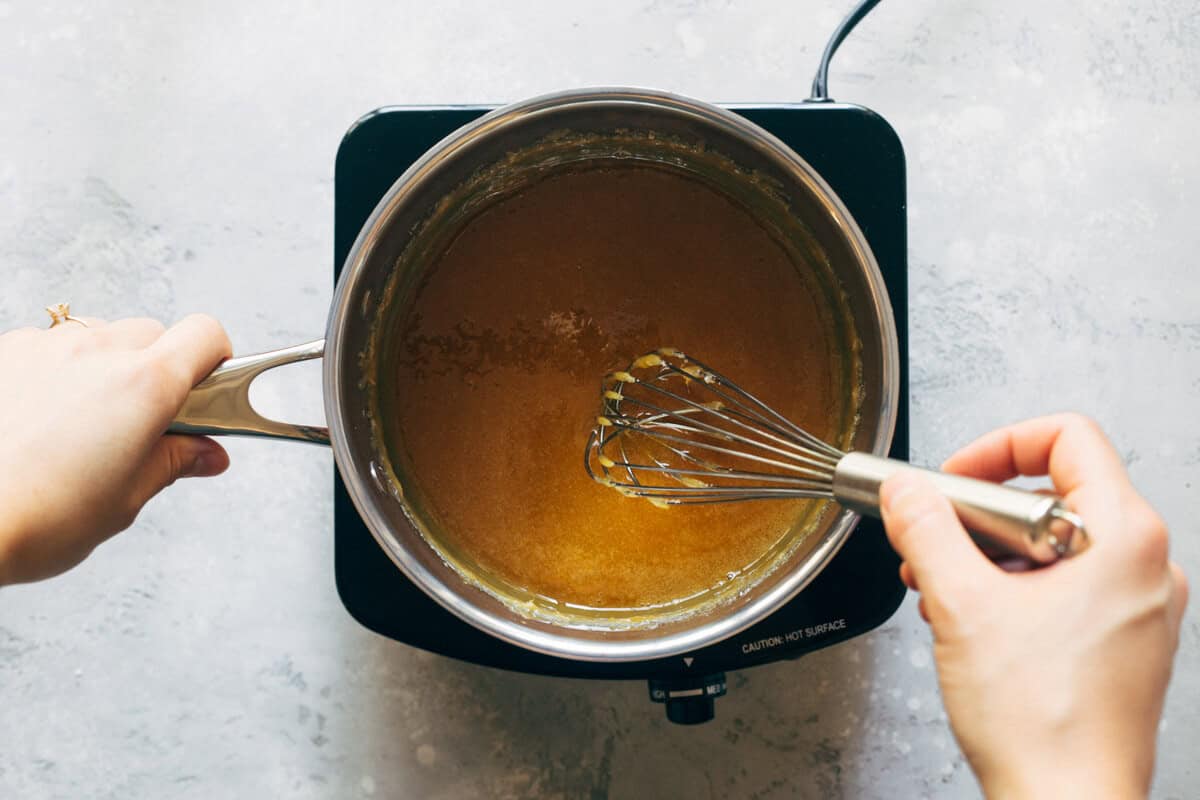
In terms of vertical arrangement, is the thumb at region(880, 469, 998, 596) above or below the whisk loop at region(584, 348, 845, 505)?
above

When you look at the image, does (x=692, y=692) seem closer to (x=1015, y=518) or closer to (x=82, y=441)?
(x=1015, y=518)

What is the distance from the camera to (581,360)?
0.73m

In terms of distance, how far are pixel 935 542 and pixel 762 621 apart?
25 cm

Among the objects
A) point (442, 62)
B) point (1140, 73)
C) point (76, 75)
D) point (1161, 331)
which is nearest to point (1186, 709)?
point (1161, 331)

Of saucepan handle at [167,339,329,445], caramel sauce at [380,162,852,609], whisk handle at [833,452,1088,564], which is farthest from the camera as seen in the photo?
caramel sauce at [380,162,852,609]

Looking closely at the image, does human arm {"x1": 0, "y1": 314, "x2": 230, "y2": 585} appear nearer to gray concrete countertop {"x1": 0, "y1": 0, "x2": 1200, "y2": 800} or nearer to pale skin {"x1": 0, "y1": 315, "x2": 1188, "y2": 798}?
gray concrete countertop {"x1": 0, "y1": 0, "x2": 1200, "y2": 800}

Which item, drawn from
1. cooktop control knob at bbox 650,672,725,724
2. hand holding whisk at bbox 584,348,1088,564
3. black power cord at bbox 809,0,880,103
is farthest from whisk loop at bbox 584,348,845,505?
black power cord at bbox 809,0,880,103

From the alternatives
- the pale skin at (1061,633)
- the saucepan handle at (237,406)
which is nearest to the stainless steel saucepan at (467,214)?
the saucepan handle at (237,406)

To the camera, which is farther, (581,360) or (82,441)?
(581,360)

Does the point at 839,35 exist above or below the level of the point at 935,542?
above

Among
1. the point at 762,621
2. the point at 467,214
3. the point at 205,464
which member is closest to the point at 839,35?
the point at 467,214

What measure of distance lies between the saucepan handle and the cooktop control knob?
1.04ft

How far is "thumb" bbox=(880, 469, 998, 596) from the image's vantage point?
463mm

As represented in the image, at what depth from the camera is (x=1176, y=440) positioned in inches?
33.3
